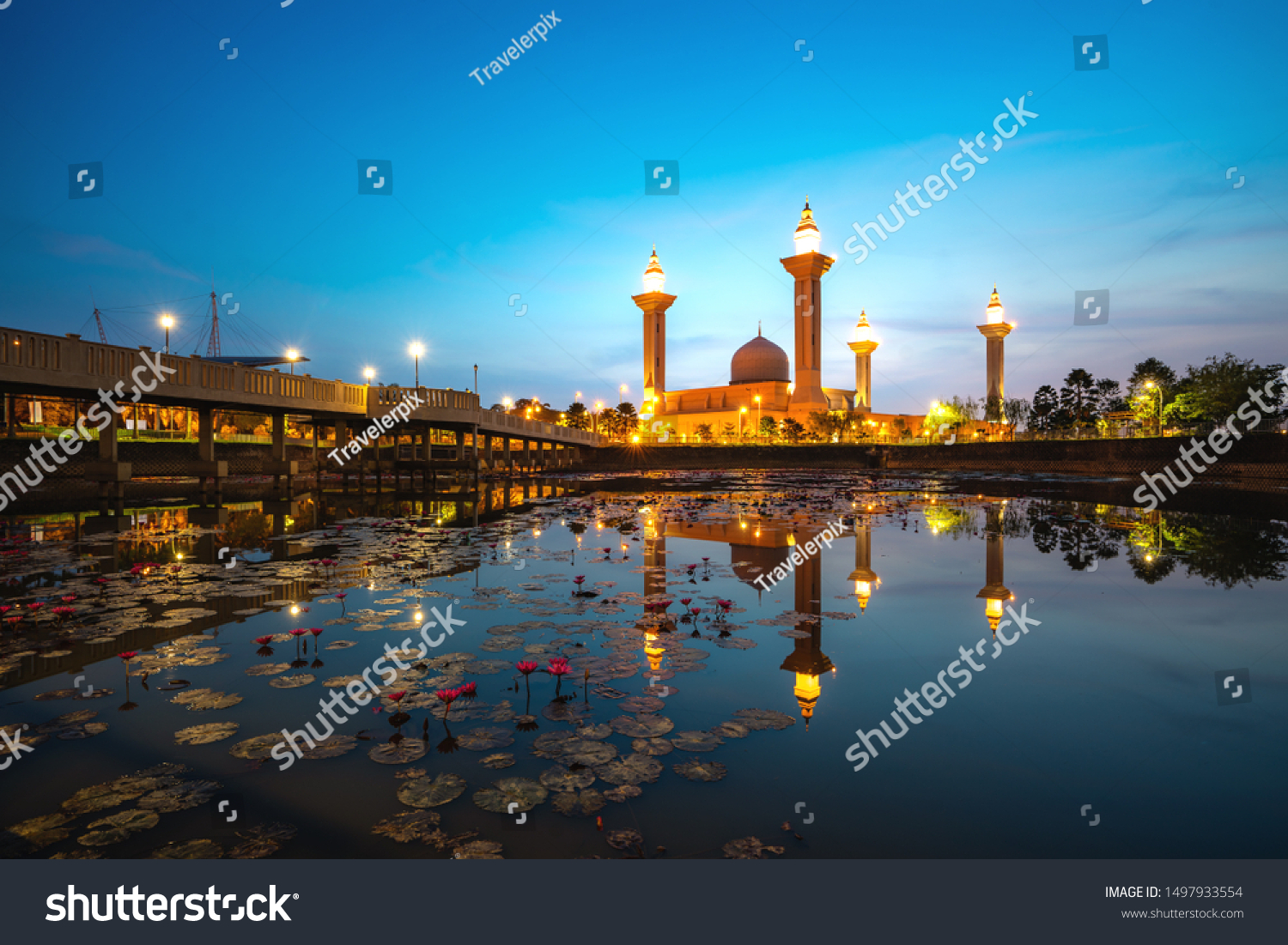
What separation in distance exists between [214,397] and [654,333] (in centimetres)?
10367

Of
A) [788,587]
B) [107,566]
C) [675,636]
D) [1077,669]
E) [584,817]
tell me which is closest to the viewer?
[584,817]

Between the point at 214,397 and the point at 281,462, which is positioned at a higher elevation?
the point at 214,397

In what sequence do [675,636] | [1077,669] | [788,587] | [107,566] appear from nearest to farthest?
[1077,669]
[675,636]
[788,587]
[107,566]

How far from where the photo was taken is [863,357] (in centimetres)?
13000

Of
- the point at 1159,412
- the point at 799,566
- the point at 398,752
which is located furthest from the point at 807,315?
the point at 398,752

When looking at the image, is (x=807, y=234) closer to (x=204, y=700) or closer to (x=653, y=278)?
(x=653, y=278)

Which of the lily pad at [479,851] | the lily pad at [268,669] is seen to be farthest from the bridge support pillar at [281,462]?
the lily pad at [479,851]


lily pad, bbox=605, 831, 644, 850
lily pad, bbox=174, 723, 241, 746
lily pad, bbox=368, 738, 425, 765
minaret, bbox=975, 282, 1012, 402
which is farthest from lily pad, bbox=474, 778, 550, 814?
minaret, bbox=975, 282, 1012, 402

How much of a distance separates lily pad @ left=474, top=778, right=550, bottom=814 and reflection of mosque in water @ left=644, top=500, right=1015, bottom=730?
1938 millimetres

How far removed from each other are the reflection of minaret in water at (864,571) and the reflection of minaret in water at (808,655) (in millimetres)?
514

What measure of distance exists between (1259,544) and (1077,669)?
10.8 m

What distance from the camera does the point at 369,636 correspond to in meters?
6.43
